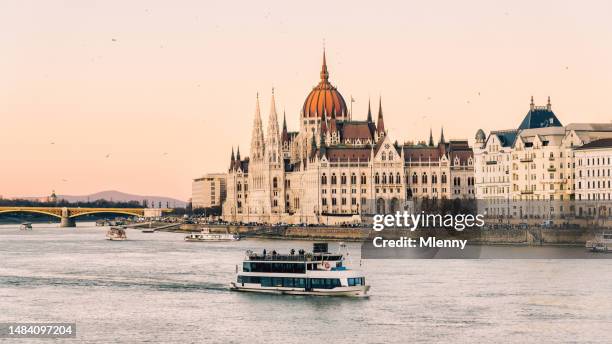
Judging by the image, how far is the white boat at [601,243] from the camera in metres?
117

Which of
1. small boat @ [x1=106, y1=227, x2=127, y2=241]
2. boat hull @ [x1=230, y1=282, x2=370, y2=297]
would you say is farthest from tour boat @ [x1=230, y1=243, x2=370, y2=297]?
small boat @ [x1=106, y1=227, x2=127, y2=241]

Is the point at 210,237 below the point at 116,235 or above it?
below

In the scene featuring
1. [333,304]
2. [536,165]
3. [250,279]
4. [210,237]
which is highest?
[536,165]

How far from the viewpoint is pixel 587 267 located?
329 feet

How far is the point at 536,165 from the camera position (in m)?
157

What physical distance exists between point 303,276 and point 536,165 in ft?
256

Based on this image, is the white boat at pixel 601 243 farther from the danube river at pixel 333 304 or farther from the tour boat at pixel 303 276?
the tour boat at pixel 303 276

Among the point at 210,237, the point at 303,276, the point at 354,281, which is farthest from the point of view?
the point at 210,237

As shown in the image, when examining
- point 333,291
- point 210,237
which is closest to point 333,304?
point 333,291

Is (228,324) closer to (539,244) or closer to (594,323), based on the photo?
(594,323)

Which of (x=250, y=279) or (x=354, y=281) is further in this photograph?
(x=250, y=279)

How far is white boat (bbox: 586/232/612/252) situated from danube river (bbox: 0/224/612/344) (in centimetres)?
1083

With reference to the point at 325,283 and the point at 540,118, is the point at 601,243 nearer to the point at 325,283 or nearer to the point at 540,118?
the point at 325,283

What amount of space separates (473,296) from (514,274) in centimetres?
1443
